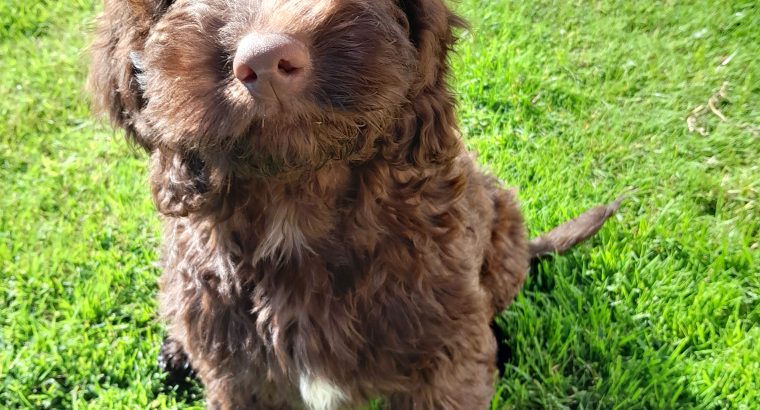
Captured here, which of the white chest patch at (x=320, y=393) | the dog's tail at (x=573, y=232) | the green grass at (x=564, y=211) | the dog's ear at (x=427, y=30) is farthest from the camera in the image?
the dog's tail at (x=573, y=232)

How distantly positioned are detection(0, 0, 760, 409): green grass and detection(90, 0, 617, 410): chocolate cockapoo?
548mm

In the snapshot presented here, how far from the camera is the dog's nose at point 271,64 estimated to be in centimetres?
155

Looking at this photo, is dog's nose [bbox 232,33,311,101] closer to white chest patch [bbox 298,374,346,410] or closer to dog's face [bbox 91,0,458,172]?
dog's face [bbox 91,0,458,172]

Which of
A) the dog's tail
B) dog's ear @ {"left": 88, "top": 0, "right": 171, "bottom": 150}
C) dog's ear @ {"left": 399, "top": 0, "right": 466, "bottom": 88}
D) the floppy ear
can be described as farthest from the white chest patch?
the dog's tail

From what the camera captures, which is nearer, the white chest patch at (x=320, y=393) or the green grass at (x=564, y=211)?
the white chest patch at (x=320, y=393)

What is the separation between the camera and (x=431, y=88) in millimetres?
2148

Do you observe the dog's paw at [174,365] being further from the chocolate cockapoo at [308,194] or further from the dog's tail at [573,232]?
the dog's tail at [573,232]

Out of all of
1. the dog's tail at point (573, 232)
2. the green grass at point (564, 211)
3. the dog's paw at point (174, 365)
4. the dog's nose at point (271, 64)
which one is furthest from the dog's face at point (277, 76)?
the dog's tail at point (573, 232)

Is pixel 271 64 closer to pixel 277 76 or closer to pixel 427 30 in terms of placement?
pixel 277 76

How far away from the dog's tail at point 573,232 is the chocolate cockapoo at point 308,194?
75cm

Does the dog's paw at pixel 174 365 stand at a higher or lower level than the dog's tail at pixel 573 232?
lower

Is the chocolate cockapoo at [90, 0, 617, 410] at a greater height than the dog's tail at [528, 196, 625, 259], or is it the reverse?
the chocolate cockapoo at [90, 0, 617, 410]

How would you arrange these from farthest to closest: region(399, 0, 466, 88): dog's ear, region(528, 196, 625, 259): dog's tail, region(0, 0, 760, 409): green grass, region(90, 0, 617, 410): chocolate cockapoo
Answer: region(528, 196, 625, 259): dog's tail, region(0, 0, 760, 409): green grass, region(399, 0, 466, 88): dog's ear, region(90, 0, 617, 410): chocolate cockapoo

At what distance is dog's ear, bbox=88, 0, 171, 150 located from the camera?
204 centimetres
